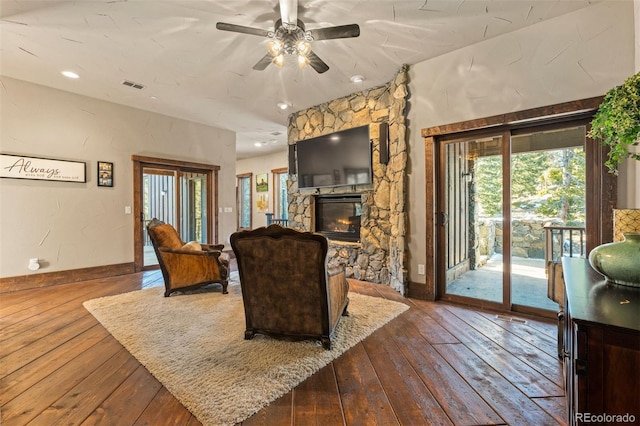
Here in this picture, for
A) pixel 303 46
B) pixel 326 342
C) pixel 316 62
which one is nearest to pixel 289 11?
pixel 303 46

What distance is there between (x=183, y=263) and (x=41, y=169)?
2678 millimetres

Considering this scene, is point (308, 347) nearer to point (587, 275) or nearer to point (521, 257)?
point (587, 275)

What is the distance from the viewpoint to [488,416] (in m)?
1.50

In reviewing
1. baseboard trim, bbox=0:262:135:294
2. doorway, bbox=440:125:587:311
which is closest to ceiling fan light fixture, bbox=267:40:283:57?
doorway, bbox=440:125:587:311

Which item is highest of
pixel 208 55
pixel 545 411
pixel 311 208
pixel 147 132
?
pixel 208 55

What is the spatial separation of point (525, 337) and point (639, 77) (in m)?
2.09

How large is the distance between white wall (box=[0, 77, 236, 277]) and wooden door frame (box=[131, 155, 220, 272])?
94 millimetres

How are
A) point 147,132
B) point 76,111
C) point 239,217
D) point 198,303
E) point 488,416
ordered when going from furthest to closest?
point 239,217 → point 147,132 → point 76,111 → point 198,303 → point 488,416

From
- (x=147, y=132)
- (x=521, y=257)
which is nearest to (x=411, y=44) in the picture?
(x=521, y=257)

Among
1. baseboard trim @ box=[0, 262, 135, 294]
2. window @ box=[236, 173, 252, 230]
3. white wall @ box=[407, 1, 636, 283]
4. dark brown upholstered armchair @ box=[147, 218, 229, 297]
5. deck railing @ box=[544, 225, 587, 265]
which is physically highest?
white wall @ box=[407, 1, 636, 283]

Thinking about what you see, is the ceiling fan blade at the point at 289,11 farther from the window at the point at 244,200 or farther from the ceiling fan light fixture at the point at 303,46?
the window at the point at 244,200

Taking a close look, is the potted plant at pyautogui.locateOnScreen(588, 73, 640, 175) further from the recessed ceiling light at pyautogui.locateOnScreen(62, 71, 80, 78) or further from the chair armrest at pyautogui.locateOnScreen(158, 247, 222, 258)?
the recessed ceiling light at pyautogui.locateOnScreen(62, 71, 80, 78)

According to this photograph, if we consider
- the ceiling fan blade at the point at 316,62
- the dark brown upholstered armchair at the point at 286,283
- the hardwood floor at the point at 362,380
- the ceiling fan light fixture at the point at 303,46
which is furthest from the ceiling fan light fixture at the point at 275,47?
the hardwood floor at the point at 362,380

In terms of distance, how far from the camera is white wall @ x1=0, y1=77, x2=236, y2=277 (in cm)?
384
